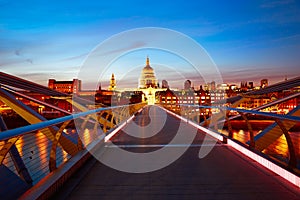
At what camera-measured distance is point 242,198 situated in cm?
305

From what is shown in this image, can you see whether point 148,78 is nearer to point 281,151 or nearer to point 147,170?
point 281,151

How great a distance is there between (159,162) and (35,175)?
1.98 metres

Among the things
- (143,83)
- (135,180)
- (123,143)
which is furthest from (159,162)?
(143,83)

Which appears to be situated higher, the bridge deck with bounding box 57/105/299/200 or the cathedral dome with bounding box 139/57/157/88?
the cathedral dome with bounding box 139/57/157/88

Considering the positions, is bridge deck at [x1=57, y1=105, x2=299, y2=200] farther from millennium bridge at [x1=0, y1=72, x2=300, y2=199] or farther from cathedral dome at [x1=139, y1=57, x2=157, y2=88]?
cathedral dome at [x1=139, y1=57, x2=157, y2=88]

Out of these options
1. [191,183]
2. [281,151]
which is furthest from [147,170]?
[281,151]

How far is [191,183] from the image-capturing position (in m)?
3.58

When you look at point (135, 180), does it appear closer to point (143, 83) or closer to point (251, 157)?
point (251, 157)

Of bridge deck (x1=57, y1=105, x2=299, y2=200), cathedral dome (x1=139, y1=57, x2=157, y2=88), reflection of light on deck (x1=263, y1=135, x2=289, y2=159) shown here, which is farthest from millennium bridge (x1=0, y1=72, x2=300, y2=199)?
cathedral dome (x1=139, y1=57, x2=157, y2=88)

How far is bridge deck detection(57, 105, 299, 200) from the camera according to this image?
3158 mm

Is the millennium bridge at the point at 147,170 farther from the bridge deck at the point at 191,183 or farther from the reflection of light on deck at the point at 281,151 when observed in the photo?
the reflection of light on deck at the point at 281,151

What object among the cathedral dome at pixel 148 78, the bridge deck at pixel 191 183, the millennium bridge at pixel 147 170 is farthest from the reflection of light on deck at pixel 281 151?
the cathedral dome at pixel 148 78

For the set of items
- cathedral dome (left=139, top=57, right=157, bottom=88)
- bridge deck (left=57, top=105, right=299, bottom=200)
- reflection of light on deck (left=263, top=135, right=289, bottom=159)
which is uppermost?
cathedral dome (left=139, top=57, right=157, bottom=88)

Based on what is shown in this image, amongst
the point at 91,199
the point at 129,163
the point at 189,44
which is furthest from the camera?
the point at 189,44
